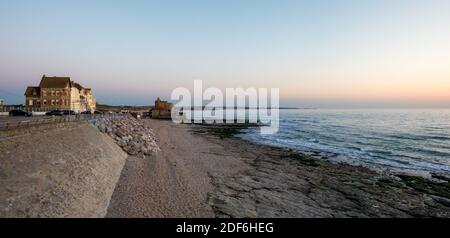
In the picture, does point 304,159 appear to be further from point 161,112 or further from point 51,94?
point 161,112

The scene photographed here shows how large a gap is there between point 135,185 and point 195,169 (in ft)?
18.8

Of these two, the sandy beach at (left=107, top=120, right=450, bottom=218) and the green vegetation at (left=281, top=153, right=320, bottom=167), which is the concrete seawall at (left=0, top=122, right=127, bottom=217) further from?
the green vegetation at (left=281, top=153, right=320, bottom=167)

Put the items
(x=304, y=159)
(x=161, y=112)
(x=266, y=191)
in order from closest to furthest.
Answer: (x=266, y=191), (x=304, y=159), (x=161, y=112)

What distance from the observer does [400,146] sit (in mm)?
33469

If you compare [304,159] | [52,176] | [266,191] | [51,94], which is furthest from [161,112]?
[52,176]

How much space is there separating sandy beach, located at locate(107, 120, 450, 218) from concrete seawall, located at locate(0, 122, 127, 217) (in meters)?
0.84

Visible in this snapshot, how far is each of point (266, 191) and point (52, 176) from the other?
959 cm

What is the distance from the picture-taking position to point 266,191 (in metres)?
14.9

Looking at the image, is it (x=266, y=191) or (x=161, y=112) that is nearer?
(x=266, y=191)

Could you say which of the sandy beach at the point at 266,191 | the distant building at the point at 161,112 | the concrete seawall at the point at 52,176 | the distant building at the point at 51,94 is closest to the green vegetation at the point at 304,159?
the sandy beach at the point at 266,191

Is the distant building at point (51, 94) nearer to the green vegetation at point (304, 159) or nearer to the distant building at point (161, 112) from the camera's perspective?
the distant building at point (161, 112)

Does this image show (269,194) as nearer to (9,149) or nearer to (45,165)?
(45,165)

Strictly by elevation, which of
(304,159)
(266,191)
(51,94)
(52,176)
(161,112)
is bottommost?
(304,159)
